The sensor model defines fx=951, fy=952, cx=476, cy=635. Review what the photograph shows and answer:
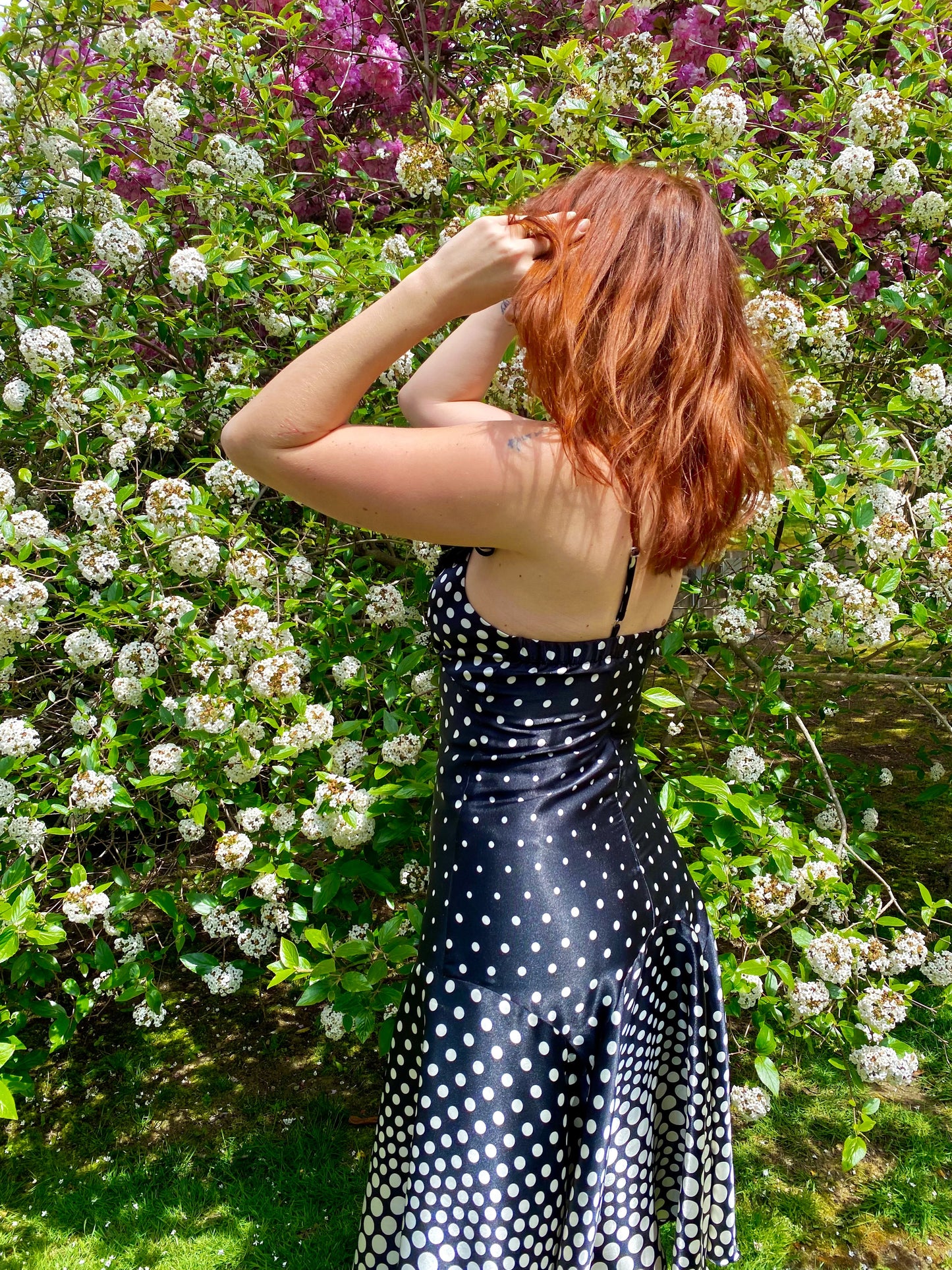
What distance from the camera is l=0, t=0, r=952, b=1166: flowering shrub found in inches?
78.4

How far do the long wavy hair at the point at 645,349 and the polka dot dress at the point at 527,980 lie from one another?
0.16m

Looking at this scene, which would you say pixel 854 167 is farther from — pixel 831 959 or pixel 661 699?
pixel 831 959

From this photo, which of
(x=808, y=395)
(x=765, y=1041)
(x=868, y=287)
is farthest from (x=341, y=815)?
(x=868, y=287)

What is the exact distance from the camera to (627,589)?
1.33m

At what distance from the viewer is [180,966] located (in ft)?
10.8

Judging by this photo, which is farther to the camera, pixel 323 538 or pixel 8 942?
pixel 323 538

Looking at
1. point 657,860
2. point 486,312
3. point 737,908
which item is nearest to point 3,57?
point 486,312

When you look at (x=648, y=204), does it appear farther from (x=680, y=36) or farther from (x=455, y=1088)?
(x=680, y=36)

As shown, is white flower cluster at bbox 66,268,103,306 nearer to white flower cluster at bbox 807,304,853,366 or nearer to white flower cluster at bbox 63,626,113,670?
white flower cluster at bbox 63,626,113,670

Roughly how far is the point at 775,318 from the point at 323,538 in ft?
3.91

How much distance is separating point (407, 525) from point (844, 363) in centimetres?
166

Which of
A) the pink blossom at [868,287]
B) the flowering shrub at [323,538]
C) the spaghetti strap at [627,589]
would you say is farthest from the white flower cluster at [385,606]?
the pink blossom at [868,287]

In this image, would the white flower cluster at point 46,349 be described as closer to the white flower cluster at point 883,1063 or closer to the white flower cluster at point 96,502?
the white flower cluster at point 96,502

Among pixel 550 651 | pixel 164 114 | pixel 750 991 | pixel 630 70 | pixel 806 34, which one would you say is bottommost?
pixel 750 991
